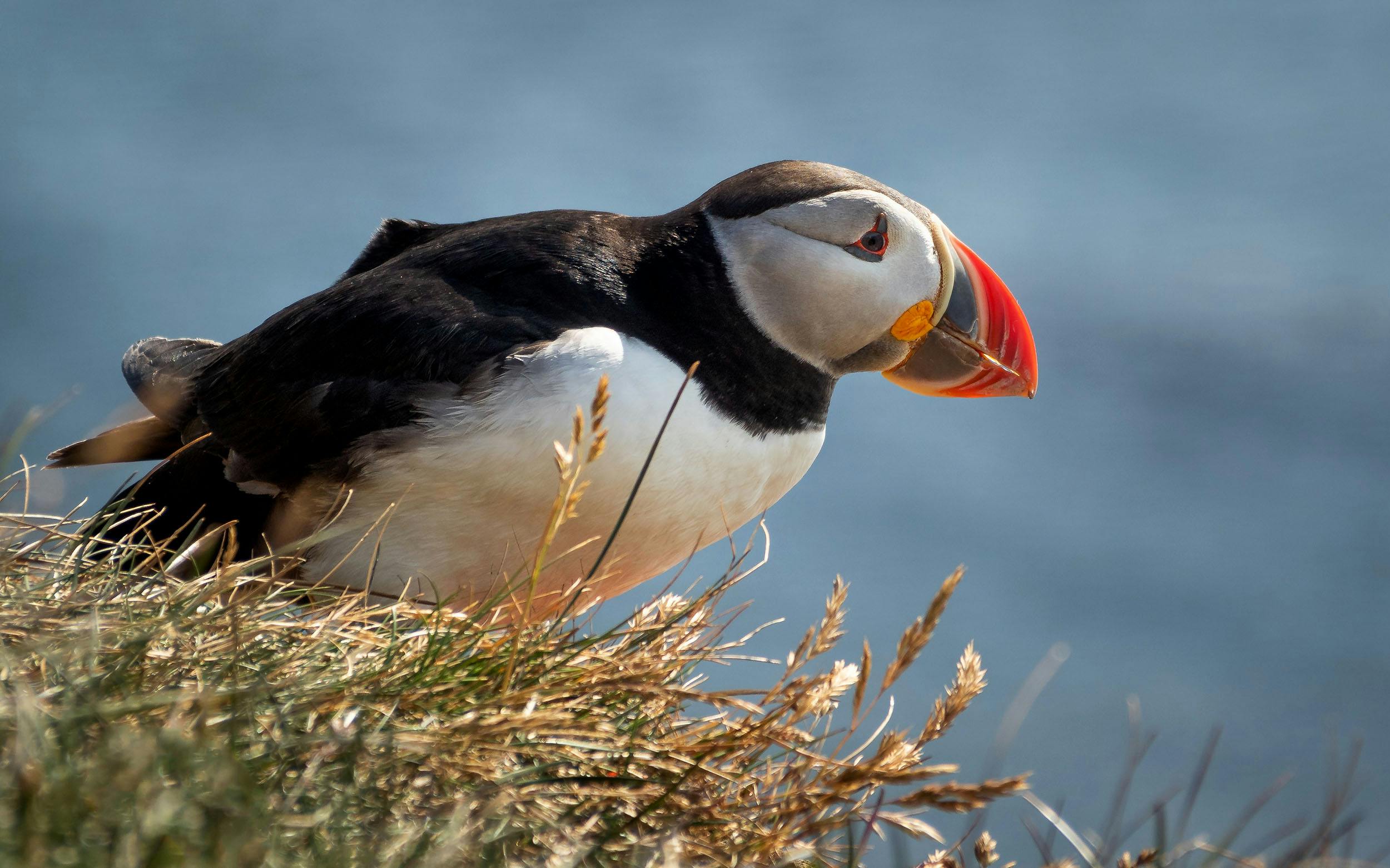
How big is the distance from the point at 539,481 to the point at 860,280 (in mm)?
1056

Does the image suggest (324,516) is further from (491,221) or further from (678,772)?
(678,772)

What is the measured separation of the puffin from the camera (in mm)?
2795

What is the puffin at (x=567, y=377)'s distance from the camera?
9.17 ft

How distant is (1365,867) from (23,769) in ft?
5.77

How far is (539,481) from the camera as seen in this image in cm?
278

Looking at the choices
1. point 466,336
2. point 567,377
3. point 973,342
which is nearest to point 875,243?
point 973,342

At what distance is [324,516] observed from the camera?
2975mm

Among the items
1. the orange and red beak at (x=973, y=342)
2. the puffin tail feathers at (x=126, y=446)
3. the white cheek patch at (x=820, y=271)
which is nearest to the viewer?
the white cheek patch at (x=820, y=271)

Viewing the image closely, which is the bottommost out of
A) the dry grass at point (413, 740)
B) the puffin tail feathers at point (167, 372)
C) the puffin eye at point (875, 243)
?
the dry grass at point (413, 740)

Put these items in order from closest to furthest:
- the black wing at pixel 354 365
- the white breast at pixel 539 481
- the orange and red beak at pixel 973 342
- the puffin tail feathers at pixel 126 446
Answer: the white breast at pixel 539 481 → the black wing at pixel 354 365 → the orange and red beak at pixel 973 342 → the puffin tail feathers at pixel 126 446

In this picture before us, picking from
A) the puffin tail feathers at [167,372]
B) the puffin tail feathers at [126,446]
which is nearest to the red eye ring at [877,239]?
the puffin tail feathers at [167,372]

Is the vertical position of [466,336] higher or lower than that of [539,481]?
higher

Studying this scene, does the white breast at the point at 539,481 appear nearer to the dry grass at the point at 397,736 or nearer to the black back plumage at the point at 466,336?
the black back plumage at the point at 466,336

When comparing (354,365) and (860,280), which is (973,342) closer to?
(860,280)
